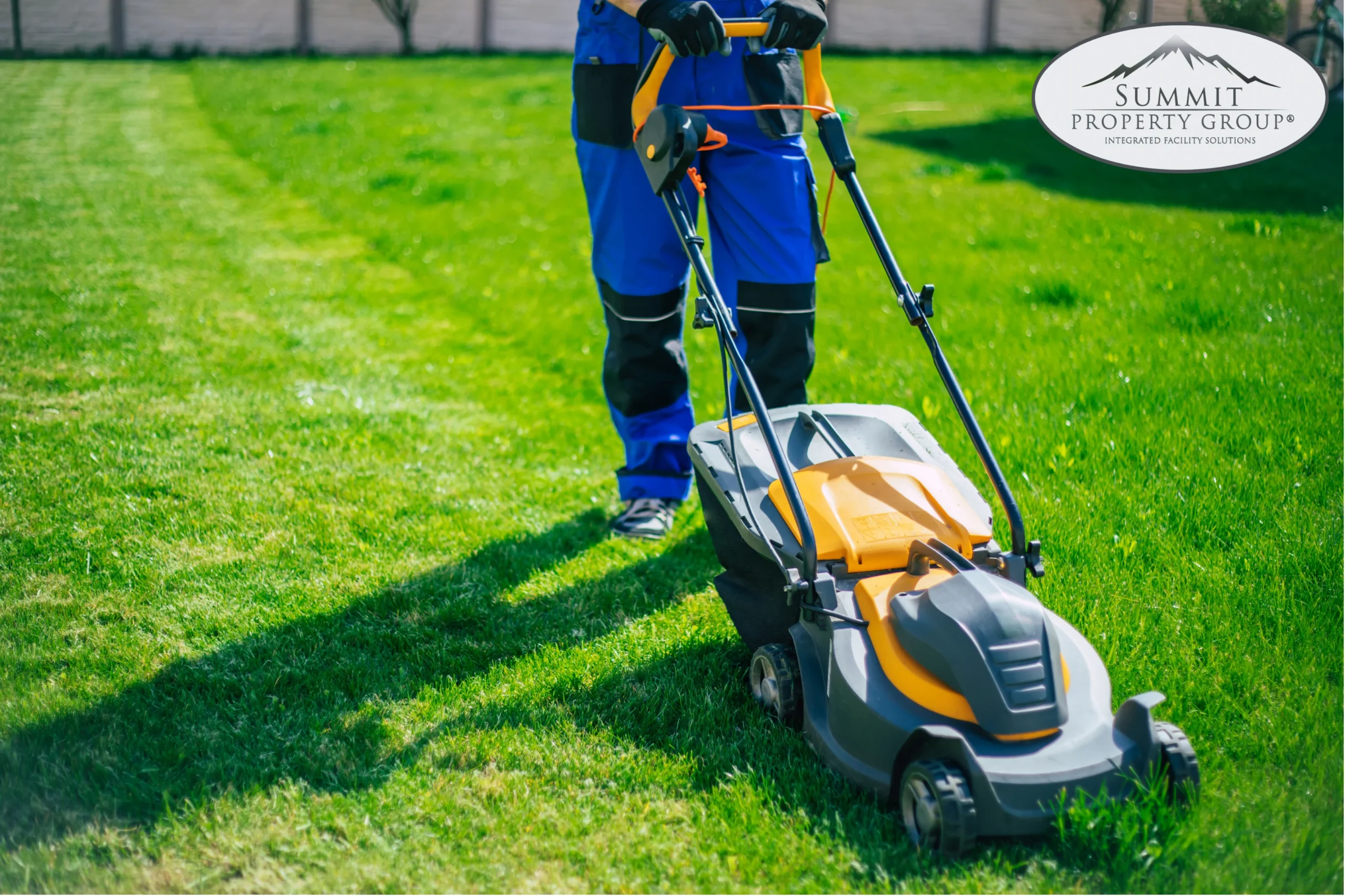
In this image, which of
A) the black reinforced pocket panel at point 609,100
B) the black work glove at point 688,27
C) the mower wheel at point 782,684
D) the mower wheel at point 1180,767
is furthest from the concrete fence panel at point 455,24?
the mower wheel at point 1180,767

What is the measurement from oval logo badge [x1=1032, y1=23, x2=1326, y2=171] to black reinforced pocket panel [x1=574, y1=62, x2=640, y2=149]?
1.61 metres

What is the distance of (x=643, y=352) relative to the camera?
3.56 meters

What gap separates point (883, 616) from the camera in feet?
7.31

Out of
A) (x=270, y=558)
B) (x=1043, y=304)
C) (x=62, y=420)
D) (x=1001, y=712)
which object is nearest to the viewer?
(x=1001, y=712)

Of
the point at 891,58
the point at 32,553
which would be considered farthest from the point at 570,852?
the point at 891,58

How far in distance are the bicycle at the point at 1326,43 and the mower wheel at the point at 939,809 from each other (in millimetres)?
3613

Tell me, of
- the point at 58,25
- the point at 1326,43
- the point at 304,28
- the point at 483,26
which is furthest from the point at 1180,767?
the point at 483,26

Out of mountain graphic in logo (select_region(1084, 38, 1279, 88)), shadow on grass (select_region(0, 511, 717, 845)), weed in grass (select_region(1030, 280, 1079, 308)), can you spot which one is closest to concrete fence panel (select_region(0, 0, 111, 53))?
shadow on grass (select_region(0, 511, 717, 845))

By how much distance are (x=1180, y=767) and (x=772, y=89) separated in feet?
6.43

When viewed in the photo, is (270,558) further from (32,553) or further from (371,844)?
(371,844)

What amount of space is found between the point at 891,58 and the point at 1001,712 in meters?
13.3

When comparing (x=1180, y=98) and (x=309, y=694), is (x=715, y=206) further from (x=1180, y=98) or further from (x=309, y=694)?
(x=1180, y=98)

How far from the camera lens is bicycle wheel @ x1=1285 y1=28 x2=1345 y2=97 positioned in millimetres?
4668

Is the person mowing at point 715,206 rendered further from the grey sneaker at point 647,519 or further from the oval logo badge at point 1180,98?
the oval logo badge at point 1180,98
